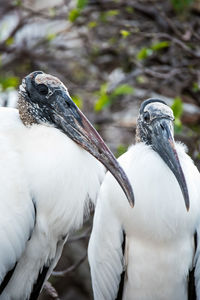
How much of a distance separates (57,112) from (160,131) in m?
0.55

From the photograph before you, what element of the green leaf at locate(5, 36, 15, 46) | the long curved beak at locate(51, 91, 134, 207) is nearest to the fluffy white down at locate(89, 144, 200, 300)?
the long curved beak at locate(51, 91, 134, 207)

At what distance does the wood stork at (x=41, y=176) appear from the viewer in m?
3.06

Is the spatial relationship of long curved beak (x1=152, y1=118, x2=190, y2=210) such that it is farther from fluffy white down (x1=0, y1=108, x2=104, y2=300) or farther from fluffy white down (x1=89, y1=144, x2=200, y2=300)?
fluffy white down (x1=0, y1=108, x2=104, y2=300)

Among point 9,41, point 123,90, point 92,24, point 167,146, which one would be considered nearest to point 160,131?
point 167,146

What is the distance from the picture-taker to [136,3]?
4840 mm

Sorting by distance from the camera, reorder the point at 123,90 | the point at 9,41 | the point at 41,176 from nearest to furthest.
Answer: the point at 41,176
the point at 123,90
the point at 9,41

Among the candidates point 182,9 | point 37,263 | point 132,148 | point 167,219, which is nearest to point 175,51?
point 182,9

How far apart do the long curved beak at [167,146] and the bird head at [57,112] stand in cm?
35

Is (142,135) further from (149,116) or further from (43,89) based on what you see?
(43,89)

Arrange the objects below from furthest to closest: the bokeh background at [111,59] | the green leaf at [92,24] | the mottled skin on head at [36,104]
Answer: the green leaf at [92,24], the bokeh background at [111,59], the mottled skin on head at [36,104]

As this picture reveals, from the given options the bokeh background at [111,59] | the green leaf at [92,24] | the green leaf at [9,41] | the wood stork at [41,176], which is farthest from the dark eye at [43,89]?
the green leaf at [9,41]

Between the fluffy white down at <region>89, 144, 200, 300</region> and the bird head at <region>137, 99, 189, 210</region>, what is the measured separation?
0.22 ft

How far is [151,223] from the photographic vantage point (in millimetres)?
3271

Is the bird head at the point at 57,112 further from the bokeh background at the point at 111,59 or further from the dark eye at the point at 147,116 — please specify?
the bokeh background at the point at 111,59
